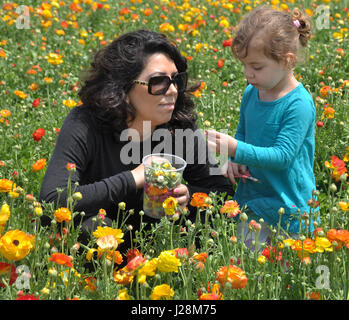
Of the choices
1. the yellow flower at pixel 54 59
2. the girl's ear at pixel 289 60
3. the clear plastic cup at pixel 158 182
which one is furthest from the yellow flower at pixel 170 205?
the yellow flower at pixel 54 59

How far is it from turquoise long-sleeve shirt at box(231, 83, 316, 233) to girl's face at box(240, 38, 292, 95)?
0.34 ft

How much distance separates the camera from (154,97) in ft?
7.85

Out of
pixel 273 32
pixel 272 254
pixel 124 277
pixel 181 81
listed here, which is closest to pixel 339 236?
pixel 272 254

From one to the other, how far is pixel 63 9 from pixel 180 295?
4.76m

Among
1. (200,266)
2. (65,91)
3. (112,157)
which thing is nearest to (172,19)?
(65,91)

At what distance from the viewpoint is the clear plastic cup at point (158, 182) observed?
2111 millimetres

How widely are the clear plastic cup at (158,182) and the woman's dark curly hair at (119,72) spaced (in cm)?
35

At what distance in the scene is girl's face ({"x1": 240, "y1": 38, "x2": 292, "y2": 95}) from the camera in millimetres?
2373

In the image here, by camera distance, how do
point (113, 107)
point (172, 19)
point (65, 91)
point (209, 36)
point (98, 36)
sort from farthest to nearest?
point (172, 19), point (209, 36), point (98, 36), point (65, 91), point (113, 107)

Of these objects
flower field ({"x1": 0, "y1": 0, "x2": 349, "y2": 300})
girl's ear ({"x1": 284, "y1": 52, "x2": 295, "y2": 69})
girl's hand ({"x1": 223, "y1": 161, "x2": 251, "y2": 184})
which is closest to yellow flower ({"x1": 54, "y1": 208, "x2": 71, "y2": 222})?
flower field ({"x1": 0, "y1": 0, "x2": 349, "y2": 300})

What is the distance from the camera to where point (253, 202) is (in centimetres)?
254

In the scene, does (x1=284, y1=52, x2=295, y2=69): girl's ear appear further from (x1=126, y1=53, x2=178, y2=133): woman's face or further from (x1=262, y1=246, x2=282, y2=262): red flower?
(x1=262, y1=246, x2=282, y2=262): red flower

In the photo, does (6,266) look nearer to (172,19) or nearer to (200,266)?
(200,266)
